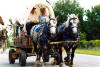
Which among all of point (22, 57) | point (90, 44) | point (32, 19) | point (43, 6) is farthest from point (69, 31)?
point (90, 44)

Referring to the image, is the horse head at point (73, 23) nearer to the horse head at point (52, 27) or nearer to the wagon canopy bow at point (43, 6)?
the horse head at point (52, 27)

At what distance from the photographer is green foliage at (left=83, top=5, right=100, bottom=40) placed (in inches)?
2387

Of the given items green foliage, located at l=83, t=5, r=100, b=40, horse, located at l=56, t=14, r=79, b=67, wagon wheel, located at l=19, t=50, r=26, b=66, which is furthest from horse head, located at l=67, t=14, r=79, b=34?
green foliage, located at l=83, t=5, r=100, b=40

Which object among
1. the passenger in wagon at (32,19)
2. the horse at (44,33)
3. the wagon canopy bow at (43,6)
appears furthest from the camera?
the passenger in wagon at (32,19)

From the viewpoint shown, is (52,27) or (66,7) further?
(66,7)

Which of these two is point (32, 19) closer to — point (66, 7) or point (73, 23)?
point (73, 23)

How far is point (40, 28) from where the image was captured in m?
11.8

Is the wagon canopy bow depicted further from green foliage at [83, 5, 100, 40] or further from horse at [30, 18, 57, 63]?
green foliage at [83, 5, 100, 40]

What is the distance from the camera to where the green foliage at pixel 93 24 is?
60.6 meters

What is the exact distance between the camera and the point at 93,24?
61625 millimetres

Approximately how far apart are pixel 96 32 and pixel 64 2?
1714 centimetres

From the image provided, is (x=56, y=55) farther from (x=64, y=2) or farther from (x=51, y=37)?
(x=64, y=2)

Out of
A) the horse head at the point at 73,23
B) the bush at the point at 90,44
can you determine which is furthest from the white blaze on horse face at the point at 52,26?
the bush at the point at 90,44

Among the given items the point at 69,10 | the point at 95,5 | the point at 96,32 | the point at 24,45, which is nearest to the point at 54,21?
the point at 24,45
